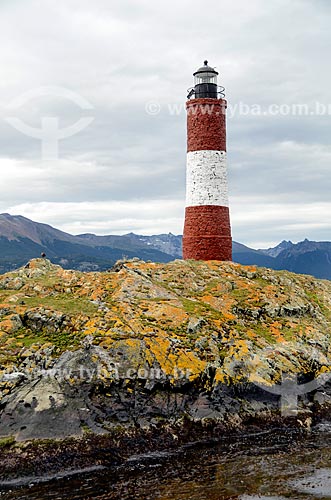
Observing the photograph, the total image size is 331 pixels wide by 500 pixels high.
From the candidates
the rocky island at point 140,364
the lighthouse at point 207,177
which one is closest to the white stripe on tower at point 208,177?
the lighthouse at point 207,177

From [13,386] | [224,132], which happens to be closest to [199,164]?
[224,132]

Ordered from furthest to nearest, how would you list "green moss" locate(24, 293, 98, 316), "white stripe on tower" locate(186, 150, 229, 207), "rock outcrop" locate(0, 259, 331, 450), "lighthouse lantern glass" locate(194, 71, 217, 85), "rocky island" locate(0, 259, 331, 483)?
"lighthouse lantern glass" locate(194, 71, 217, 85) → "white stripe on tower" locate(186, 150, 229, 207) → "green moss" locate(24, 293, 98, 316) → "rock outcrop" locate(0, 259, 331, 450) → "rocky island" locate(0, 259, 331, 483)

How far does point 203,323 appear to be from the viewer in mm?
29438

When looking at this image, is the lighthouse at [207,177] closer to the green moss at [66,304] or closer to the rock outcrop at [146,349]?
the rock outcrop at [146,349]

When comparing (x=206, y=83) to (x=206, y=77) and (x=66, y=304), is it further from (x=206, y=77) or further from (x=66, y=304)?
(x=66, y=304)

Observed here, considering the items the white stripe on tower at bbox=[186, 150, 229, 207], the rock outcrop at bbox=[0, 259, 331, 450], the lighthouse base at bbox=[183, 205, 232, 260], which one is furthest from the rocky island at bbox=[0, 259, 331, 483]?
the white stripe on tower at bbox=[186, 150, 229, 207]

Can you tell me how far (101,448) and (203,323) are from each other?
1012cm

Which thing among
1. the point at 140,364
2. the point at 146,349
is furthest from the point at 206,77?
the point at 140,364

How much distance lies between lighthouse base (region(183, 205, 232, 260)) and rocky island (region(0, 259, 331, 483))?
19.5ft

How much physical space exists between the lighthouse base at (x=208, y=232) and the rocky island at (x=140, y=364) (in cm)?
594

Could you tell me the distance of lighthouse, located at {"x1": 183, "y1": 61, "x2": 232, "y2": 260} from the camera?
40188 millimetres

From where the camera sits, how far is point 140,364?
83.4ft

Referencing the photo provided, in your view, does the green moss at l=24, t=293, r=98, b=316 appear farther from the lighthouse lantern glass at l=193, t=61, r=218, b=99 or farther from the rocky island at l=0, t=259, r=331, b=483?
the lighthouse lantern glass at l=193, t=61, r=218, b=99

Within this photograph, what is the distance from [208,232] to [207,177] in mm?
4383
